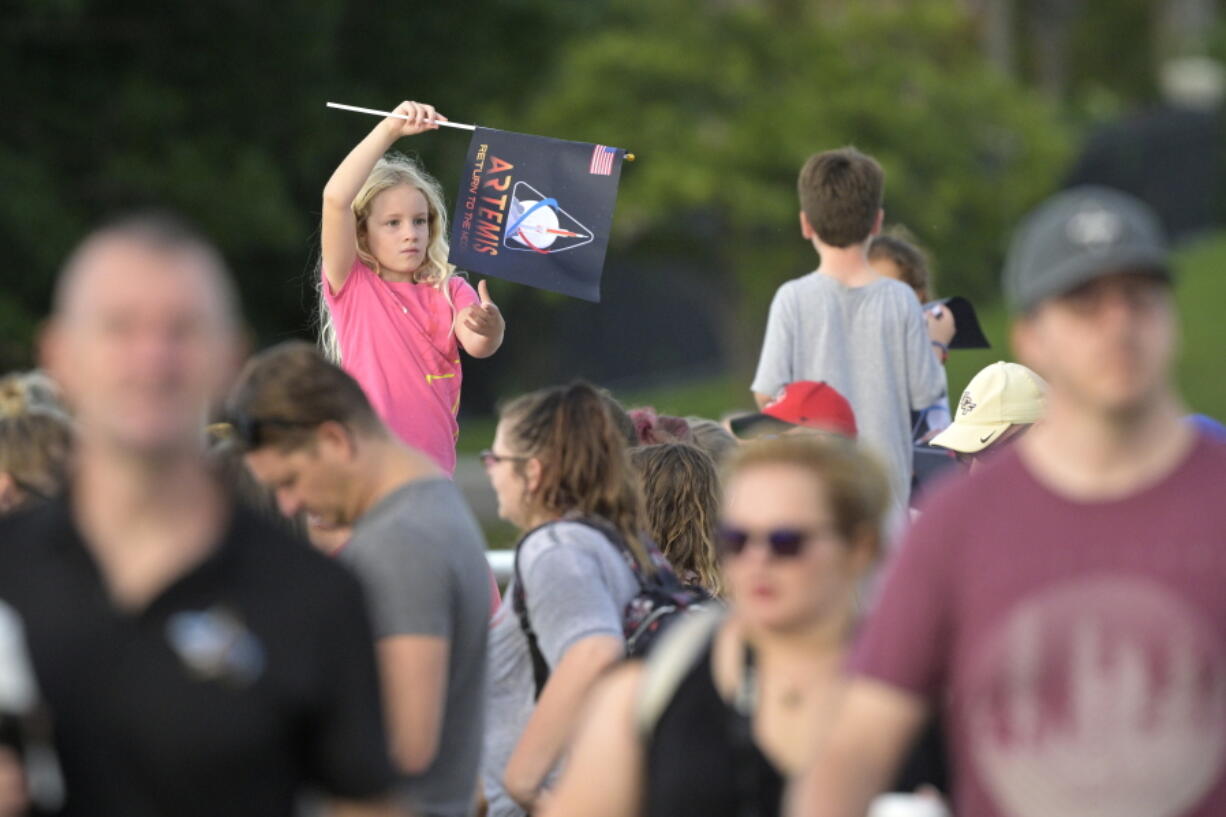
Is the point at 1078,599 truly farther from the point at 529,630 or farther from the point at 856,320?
the point at 856,320

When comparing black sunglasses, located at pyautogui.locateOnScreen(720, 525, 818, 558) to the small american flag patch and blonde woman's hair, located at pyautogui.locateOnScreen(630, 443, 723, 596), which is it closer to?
blonde woman's hair, located at pyautogui.locateOnScreen(630, 443, 723, 596)

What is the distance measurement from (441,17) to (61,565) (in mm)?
24247

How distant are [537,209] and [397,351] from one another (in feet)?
2.98

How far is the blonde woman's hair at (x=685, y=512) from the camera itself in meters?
5.92

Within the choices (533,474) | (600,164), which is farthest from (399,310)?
(533,474)

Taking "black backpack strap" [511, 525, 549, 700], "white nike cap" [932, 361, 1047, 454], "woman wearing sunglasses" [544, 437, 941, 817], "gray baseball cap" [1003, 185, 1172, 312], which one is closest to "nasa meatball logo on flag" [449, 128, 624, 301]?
"white nike cap" [932, 361, 1047, 454]

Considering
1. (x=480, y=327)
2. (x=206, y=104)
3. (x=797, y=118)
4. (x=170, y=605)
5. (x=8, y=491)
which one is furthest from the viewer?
(x=797, y=118)

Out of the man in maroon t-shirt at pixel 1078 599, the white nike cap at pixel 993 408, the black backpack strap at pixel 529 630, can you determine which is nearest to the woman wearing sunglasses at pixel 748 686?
the man in maroon t-shirt at pixel 1078 599

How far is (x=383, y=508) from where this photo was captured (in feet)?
13.7

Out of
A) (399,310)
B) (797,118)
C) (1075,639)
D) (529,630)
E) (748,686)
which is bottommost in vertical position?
(529,630)

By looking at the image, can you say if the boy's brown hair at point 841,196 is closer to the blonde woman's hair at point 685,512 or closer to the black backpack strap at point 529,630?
the blonde woman's hair at point 685,512

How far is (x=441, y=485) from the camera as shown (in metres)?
4.28

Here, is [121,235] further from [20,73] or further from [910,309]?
[20,73]

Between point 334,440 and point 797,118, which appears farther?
point 797,118
